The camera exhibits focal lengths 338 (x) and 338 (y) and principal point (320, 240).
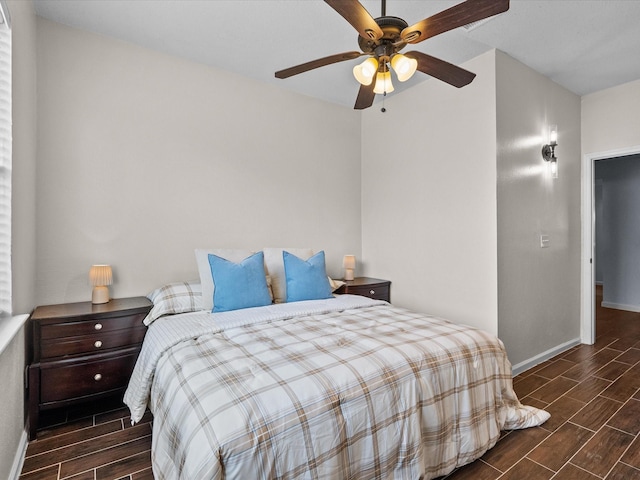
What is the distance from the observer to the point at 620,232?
5734 millimetres

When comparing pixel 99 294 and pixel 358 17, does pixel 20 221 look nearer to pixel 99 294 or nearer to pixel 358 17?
pixel 99 294

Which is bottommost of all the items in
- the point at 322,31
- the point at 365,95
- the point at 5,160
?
the point at 5,160

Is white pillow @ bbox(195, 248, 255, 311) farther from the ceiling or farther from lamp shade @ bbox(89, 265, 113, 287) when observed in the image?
the ceiling

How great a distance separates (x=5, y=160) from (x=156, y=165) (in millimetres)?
1309

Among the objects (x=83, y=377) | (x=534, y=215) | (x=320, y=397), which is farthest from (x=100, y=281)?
(x=534, y=215)

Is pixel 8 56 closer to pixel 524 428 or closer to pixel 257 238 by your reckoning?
pixel 257 238

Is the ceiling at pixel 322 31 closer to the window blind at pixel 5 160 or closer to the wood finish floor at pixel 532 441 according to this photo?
the window blind at pixel 5 160

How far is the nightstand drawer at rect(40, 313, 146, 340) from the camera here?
87.0 inches

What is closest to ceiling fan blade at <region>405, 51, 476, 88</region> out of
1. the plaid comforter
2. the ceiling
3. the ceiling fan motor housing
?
the ceiling fan motor housing

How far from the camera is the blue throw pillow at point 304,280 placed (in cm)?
286

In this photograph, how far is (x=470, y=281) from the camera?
3.13 meters

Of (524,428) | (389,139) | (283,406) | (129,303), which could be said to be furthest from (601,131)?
(129,303)

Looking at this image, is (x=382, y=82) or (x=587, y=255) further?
(x=587, y=255)

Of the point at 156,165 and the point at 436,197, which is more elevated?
the point at 156,165
